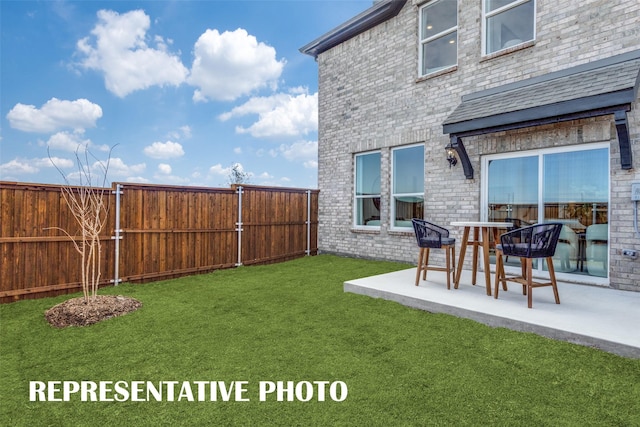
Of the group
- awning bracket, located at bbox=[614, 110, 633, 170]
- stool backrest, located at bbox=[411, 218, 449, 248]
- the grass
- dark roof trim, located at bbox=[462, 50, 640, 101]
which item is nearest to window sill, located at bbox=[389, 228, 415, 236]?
stool backrest, located at bbox=[411, 218, 449, 248]

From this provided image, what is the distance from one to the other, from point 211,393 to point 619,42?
22.2 feet

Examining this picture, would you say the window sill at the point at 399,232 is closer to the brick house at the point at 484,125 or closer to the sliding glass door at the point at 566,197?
the brick house at the point at 484,125

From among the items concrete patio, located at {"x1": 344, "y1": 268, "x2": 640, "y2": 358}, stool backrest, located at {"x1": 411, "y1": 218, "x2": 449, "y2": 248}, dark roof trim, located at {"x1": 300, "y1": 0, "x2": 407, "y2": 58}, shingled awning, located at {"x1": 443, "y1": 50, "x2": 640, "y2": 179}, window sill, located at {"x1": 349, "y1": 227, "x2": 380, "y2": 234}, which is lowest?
concrete patio, located at {"x1": 344, "y1": 268, "x2": 640, "y2": 358}

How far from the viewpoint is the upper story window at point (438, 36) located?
6.81 m

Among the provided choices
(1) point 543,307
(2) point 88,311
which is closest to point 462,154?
(1) point 543,307

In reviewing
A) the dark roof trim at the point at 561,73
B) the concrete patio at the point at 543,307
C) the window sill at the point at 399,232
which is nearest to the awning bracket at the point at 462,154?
the dark roof trim at the point at 561,73

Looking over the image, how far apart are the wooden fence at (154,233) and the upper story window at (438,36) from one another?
4347mm

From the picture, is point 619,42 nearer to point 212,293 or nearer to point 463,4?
point 463,4

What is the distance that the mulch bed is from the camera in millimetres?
3881

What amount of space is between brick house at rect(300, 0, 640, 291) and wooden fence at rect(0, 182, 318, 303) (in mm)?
1531

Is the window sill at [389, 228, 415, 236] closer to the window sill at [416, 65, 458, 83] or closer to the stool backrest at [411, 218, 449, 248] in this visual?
the stool backrest at [411, 218, 449, 248]

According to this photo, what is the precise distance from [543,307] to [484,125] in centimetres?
298

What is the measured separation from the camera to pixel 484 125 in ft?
17.4

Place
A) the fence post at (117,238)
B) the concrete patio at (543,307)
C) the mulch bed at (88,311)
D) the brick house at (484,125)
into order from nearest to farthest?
the concrete patio at (543,307) → the mulch bed at (88,311) → the brick house at (484,125) → the fence post at (117,238)
